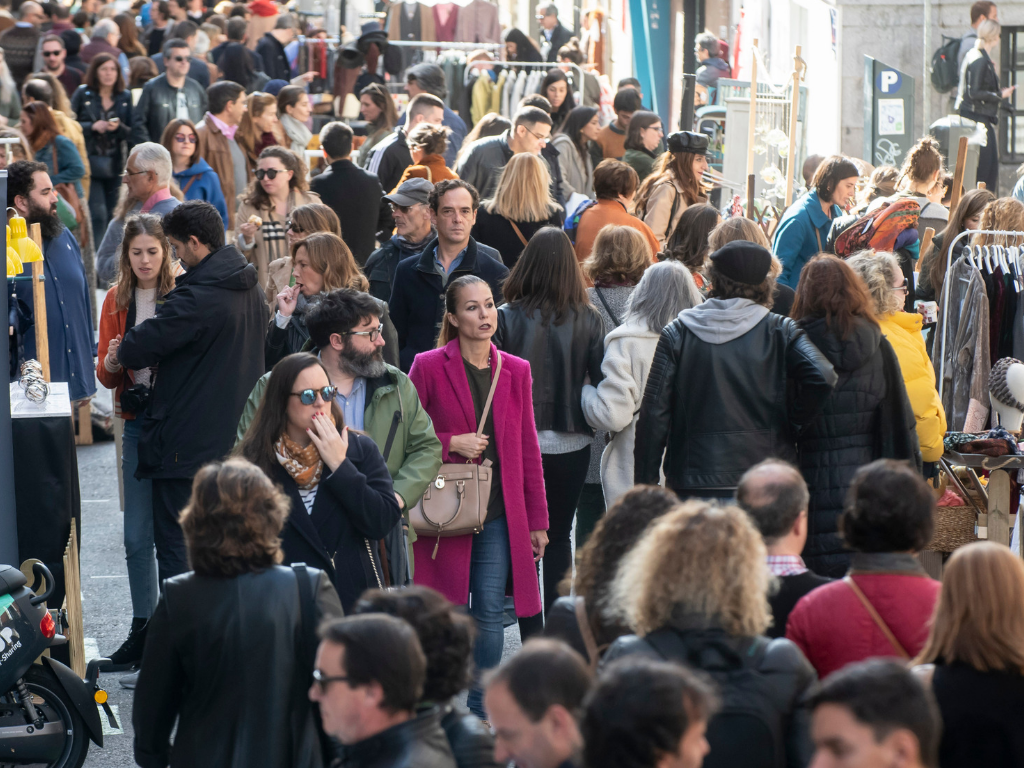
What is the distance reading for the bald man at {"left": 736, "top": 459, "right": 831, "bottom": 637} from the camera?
11.4 feet

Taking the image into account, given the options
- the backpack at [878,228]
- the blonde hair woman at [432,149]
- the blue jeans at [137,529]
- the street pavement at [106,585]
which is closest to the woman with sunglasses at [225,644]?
the street pavement at [106,585]

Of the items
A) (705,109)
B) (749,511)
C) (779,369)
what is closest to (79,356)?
(779,369)

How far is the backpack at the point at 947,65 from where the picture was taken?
1488 centimetres

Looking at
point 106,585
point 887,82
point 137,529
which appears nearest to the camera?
point 137,529

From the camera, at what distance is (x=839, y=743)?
91.4 inches

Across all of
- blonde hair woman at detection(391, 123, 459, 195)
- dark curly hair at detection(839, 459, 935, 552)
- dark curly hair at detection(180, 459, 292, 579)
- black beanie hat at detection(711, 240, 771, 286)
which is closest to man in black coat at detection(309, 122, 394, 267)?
blonde hair woman at detection(391, 123, 459, 195)

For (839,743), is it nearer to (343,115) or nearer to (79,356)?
(79,356)

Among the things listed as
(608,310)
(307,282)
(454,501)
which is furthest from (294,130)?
(454,501)

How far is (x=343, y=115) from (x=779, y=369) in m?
11.3

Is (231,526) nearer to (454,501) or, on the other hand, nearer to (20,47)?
(454,501)

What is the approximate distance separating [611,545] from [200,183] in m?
7.17

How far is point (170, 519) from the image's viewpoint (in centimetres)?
578

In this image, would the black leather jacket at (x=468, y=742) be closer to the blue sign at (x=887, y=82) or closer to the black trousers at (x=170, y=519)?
the black trousers at (x=170, y=519)

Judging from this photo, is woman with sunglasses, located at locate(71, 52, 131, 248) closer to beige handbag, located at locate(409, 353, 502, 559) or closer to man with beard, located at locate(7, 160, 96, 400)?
man with beard, located at locate(7, 160, 96, 400)
